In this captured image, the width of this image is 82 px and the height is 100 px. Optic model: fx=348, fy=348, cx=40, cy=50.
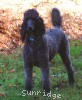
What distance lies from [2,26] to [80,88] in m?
4.53

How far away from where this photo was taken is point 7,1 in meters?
12.7

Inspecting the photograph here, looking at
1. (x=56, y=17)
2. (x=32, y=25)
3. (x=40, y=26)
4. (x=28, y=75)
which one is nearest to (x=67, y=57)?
(x=56, y=17)

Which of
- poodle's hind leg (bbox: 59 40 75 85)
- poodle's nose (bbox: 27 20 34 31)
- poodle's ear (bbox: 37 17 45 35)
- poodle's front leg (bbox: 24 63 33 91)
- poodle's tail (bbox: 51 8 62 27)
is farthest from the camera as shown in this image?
poodle's tail (bbox: 51 8 62 27)

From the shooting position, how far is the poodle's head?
6.29m

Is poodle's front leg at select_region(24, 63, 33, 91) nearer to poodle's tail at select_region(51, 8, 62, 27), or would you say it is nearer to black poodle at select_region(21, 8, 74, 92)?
black poodle at select_region(21, 8, 74, 92)

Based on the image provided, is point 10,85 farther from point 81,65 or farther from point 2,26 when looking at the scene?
point 2,26

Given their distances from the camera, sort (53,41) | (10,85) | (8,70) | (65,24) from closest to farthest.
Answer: (53,41) < (10,85) < (8,70) < (65,24)

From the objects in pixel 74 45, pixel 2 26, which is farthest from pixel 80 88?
pixel 2 26

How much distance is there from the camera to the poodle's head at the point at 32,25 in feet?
20.6

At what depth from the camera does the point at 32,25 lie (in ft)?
20.6

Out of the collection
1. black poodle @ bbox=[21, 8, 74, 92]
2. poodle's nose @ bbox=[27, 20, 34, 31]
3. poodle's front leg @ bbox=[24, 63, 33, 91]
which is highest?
poodle's nose @ bbox=[27, 20, 34, 31]

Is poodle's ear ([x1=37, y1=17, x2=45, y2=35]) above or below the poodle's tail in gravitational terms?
above

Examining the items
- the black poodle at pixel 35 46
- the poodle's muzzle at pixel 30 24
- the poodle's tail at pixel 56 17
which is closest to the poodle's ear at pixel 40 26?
the black poodle at pixel 35 46

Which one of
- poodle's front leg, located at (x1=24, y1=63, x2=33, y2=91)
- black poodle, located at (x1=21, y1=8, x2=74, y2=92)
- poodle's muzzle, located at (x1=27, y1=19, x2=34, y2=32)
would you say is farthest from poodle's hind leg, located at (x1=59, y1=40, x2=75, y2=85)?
poodle's muzzle, located at (x1=27, y1=19, x2=34, y2=32)
